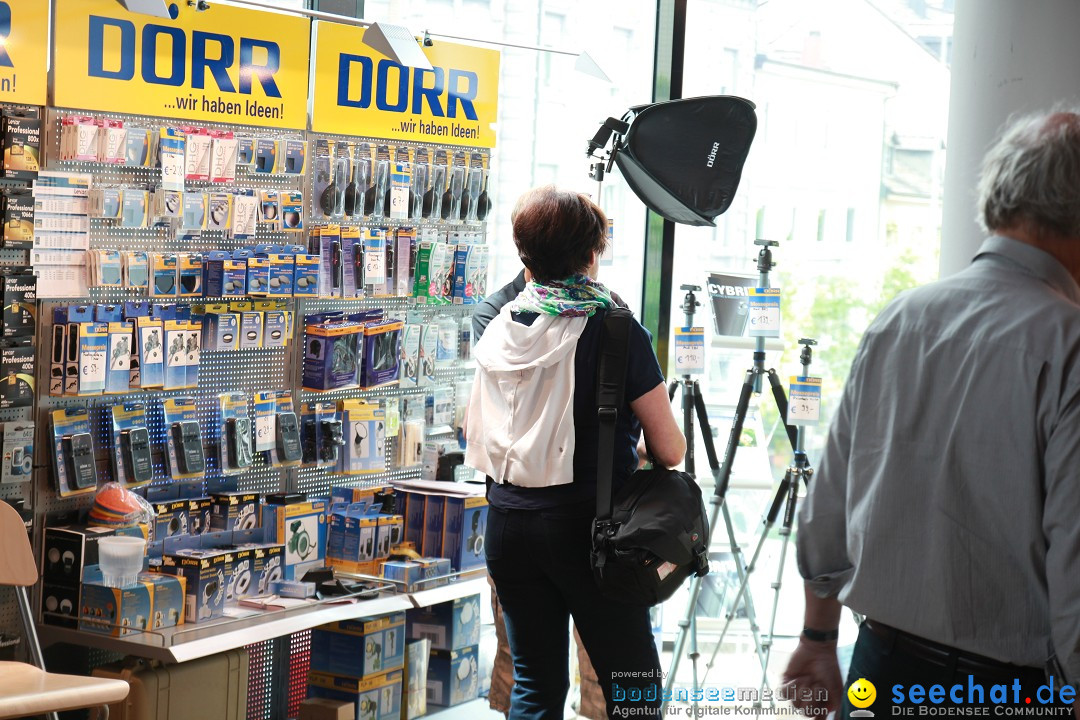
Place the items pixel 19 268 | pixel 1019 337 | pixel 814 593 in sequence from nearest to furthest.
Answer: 1. pixel 1019 337
2. pixel 814 593
3. pixel 19 268

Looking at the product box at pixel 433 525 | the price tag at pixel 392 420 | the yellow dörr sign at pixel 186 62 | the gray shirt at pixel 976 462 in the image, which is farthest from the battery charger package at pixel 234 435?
the gray shirt at pixel 976 462

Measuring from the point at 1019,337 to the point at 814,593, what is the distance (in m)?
0.60

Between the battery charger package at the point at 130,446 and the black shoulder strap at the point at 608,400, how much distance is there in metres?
1.61

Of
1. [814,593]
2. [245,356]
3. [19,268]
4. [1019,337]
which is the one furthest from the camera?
[245,356]

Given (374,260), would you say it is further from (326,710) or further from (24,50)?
(326,710)

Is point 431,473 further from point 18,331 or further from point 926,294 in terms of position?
point 926,294

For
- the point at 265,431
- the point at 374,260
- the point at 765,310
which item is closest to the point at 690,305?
the point at 765,310

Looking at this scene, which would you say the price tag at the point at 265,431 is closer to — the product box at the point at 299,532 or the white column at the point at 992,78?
the product box at the point at 299,532

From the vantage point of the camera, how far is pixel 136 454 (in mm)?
3621

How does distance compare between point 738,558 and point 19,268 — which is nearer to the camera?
point 19,268

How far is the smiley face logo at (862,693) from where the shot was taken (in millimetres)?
1933

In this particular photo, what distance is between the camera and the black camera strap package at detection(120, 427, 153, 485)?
3.61 metres

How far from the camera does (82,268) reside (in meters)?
3.50

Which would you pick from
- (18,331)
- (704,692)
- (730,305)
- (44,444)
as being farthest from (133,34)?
(704,692)
